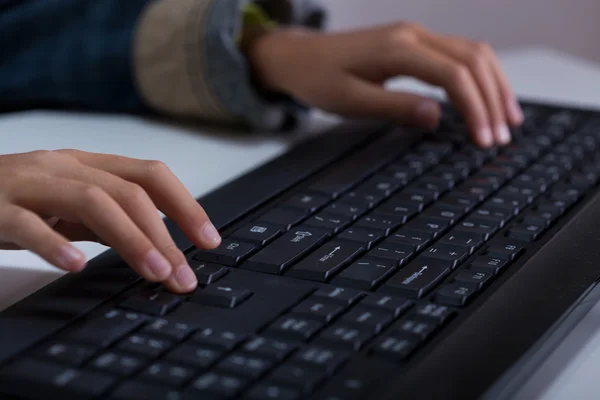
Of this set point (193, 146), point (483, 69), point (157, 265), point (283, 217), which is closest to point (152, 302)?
point (157, 265)

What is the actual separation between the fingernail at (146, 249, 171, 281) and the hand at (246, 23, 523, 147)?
0.35 meters

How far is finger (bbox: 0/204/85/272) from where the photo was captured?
1.26 ft

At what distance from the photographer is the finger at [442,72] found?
69cm

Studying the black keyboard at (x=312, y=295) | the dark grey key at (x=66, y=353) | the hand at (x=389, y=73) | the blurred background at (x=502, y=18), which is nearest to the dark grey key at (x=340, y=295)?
the black keyboard at (x=312, y=295)

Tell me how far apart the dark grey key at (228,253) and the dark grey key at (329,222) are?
5 centimetres

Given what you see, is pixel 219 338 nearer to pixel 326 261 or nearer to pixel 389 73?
pixel 326 261

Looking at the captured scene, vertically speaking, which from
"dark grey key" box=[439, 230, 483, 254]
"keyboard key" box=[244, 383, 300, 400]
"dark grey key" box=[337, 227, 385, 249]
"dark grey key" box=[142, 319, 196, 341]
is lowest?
"dark grey key" box=[142, 319, 196, 341]

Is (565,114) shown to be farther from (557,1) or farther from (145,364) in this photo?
(557,1)

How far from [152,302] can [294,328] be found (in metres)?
0.07

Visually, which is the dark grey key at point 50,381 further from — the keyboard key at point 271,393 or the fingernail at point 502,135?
the fingernail at point 502,135

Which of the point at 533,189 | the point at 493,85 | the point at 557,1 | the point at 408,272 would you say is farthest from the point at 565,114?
the point at 557,1

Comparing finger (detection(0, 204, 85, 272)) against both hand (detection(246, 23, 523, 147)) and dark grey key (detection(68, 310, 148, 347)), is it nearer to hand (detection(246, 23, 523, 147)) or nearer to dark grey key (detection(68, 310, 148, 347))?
dark grey key (detection(68, 310, 148, 347))

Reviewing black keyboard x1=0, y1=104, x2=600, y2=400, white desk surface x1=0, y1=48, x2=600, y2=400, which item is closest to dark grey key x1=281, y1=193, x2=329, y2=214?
black keyboard x1=0, y1=104, x2=600, y2=400

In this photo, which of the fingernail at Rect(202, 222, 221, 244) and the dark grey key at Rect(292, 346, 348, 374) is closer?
the dark grey key at Rect(292, 346, 348, 374)
